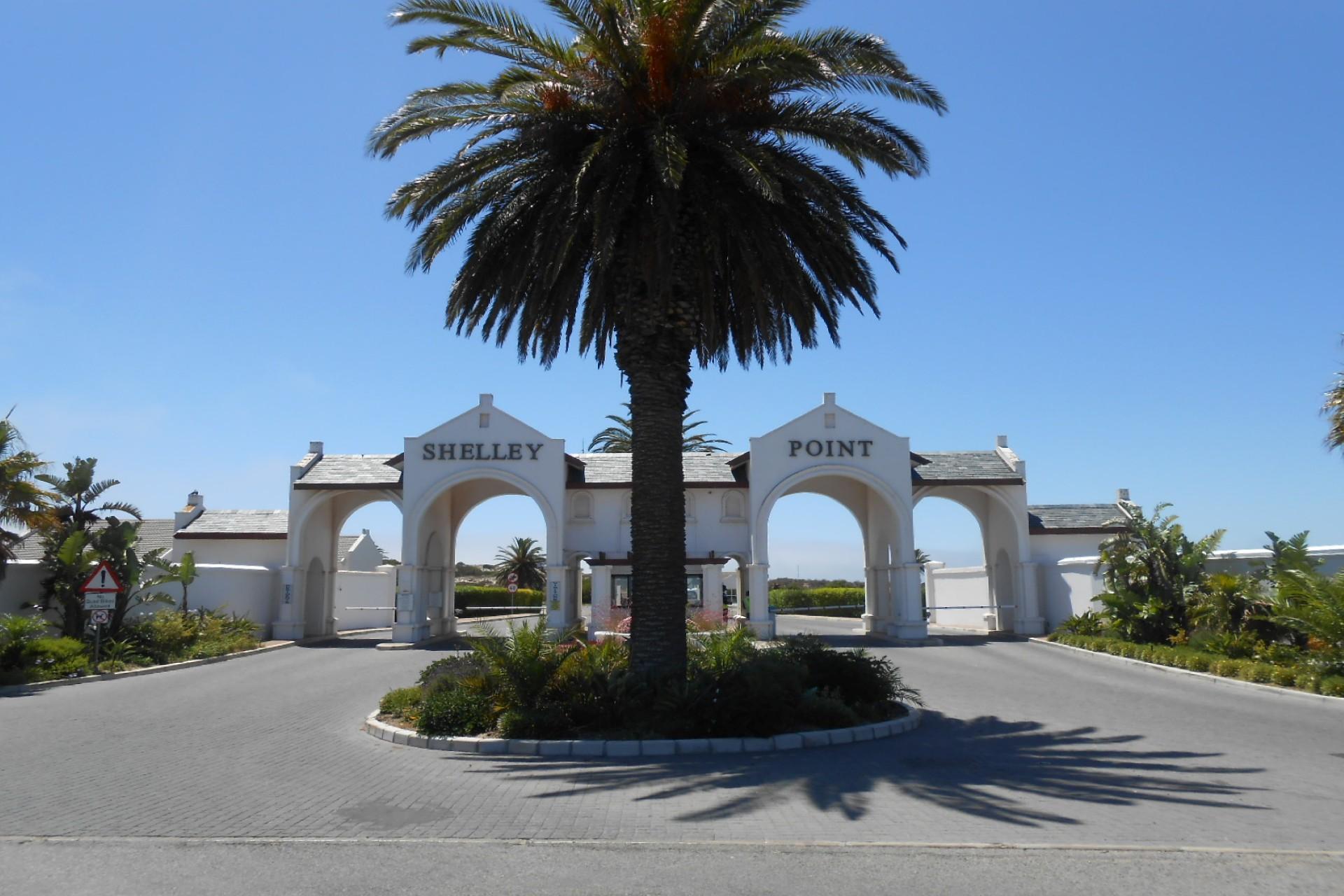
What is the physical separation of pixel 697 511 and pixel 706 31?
21.9 meters

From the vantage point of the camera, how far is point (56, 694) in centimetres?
1855

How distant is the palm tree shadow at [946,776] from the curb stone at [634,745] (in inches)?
10.5

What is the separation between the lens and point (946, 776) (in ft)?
32.1

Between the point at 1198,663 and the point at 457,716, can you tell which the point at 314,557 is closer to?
the point at 457,716

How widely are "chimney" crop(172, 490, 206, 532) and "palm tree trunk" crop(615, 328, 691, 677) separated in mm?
29479

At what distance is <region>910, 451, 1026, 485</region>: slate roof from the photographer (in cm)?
3350

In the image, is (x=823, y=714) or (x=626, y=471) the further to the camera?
(x=626, y=471)

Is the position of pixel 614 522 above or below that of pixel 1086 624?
above

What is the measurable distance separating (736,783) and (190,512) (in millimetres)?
34655

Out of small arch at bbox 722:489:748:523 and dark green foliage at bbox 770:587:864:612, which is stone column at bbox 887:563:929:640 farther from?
dark green foliage at bbox 770:587:864:612

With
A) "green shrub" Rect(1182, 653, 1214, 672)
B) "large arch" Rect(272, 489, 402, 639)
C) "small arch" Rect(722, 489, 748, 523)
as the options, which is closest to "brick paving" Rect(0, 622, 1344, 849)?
"green shrub" Rect(1182, 653, 1214, 672)

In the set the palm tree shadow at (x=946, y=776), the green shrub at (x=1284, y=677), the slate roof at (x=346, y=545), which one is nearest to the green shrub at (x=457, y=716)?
the palm tree shadow at (x=946, y=776)

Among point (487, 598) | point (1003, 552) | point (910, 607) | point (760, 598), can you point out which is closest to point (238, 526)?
point (760, 598)

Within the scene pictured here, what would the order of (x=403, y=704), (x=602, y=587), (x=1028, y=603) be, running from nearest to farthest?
(x=403, y=704) → (x=602, y=587) → (x=1028, y=603)
